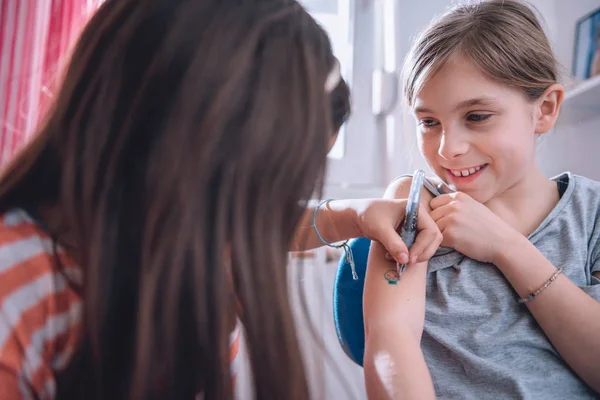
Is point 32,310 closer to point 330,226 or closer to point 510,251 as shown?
point 330,226

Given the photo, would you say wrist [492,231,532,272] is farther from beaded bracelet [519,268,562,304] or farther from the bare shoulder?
the bare shoulder

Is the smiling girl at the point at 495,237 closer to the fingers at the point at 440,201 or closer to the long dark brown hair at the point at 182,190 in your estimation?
the fingers at the point at 440,201

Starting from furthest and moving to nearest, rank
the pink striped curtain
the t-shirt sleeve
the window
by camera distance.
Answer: the window
the pink striped curtain
the t-shirt sleeve

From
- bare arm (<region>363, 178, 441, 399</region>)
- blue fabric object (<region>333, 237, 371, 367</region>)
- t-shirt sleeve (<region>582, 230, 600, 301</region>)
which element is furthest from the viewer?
blue fabric object (<region>333, 237, 371, 367</region>)

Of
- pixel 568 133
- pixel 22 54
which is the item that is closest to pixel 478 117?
pixel 568 133

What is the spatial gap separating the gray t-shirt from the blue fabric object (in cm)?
13

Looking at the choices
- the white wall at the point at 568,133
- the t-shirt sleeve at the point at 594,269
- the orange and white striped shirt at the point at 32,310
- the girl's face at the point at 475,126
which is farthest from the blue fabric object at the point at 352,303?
the white wall at the point at 568,133

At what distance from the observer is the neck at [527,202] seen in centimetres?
95

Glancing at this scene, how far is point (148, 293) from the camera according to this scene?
1.52 feet

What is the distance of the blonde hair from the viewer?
2.93 feet

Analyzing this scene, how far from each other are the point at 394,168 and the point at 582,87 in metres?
0.73

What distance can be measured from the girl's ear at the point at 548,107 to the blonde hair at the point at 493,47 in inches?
0.8

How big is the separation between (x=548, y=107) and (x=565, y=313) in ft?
1.46

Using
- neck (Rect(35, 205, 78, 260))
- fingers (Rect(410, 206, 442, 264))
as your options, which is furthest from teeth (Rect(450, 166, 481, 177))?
neck (Rect(35, 205, 78, 260))
